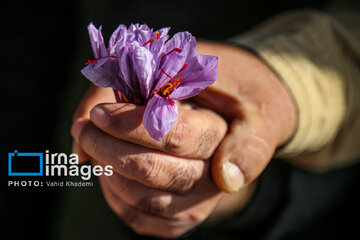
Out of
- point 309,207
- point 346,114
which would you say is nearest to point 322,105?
point 346,114

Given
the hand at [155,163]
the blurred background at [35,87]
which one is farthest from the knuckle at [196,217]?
the blurred background at [35,87]

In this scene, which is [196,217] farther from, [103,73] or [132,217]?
[103,73]

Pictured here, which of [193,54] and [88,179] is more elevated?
[193,54]

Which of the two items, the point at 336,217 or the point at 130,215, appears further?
the point at 336,217

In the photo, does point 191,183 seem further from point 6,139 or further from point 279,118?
point 6,139

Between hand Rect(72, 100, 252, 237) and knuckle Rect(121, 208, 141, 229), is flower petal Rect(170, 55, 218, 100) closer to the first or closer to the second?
hand Rect(72, 100, 252, 237)

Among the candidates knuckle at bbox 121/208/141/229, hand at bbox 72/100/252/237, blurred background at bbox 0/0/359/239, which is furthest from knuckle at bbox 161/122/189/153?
blurred background at bbox 0/0/359/239

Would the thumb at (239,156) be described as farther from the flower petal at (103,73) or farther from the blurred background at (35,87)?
the blurred background at (35,87)
